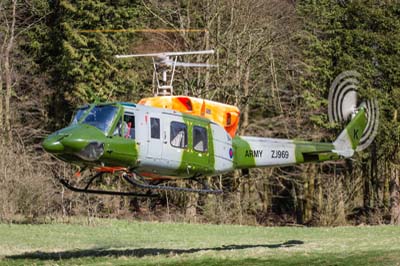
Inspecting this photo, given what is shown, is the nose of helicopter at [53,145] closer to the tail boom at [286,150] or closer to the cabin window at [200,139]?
the cabin window at [200,139]

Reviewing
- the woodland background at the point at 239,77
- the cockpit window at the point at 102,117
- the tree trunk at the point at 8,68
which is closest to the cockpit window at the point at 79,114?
the cockpit window at the point at 102,117

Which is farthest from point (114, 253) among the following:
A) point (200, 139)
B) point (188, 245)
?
point (200, 139)

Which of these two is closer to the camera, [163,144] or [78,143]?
[78,143]

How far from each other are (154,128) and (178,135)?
67cm

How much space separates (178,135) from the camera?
21.3 m

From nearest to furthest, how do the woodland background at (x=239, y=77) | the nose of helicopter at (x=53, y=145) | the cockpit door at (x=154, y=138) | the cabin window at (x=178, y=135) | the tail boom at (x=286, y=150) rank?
the nose of helicopter at (x=53, y=145), the cockpit door at (x=154, y=138), the cabin window at (x=178, y=135), the tail boom at (x=286, y=150), the woodland background at (x=239, y=77)

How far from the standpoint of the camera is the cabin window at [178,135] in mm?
21234

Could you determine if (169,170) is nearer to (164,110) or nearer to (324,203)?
(164,110)

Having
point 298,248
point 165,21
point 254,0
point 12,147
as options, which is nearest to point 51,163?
point 12,147

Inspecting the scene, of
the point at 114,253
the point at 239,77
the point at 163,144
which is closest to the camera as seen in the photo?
the point at 163,144

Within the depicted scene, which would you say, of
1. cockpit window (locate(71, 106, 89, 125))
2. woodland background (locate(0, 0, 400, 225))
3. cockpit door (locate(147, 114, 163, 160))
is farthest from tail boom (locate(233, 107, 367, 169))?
woodland background (locate(0, 0, 400, 225))

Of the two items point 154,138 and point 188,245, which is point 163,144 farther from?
point 188,245

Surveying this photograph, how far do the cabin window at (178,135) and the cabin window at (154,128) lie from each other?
1.22 feet

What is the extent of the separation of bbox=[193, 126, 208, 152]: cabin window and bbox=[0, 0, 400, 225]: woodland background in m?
17.6
